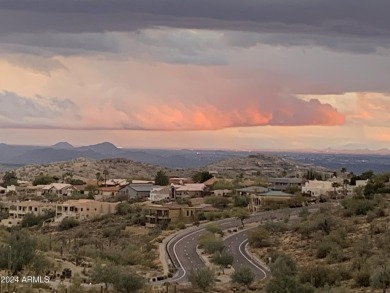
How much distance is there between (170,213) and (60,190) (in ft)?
153

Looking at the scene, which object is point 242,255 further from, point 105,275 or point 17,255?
point 17,255

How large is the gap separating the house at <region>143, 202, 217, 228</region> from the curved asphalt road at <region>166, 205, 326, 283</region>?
601 centimetres

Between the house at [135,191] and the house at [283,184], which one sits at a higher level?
the house at [283,184]

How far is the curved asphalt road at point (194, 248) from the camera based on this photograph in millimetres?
67562

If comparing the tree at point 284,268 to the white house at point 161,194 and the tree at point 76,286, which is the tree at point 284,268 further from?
the white house at point 161,194

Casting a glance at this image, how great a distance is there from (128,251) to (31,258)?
20.6 meters

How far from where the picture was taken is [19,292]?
150 ft

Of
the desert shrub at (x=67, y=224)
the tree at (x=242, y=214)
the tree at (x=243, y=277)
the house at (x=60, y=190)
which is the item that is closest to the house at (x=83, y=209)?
the desert shrub at (x=67, y=224)

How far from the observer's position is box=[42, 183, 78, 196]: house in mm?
150000

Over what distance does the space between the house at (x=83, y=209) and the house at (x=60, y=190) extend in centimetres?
2611

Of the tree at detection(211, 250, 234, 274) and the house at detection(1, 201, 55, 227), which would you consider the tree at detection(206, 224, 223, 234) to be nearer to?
the tree at detection(211, 250, 234, 274)

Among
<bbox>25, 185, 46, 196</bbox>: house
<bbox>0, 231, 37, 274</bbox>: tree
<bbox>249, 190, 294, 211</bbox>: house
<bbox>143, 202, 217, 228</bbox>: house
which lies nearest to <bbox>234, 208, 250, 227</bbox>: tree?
<bbox>143, 202, 217, 228</bbox>: house

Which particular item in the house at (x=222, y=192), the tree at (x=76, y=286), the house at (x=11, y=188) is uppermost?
the house at (x=222, y=192)

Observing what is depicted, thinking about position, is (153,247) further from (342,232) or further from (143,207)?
(143,207)
